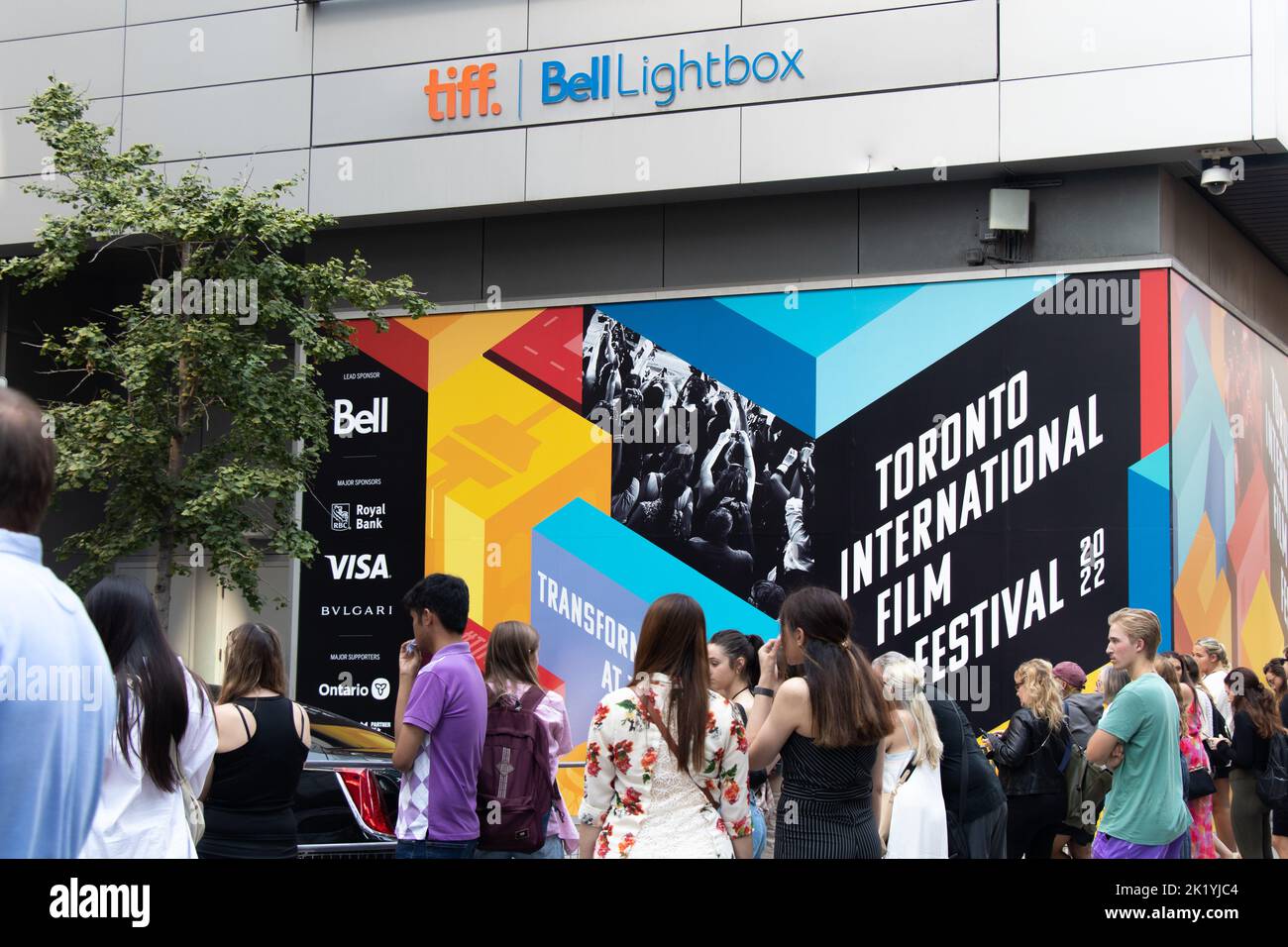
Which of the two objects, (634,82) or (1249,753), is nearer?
(1249,753)

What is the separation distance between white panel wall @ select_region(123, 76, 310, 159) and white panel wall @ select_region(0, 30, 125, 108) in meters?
0.46

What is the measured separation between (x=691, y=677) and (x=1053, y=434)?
32.2 ft

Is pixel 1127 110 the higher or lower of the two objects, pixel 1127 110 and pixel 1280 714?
the higher

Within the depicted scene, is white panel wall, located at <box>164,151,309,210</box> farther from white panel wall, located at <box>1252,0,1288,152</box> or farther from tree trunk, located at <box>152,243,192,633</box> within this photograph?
white panel wall, located at <box>1252,0,1288,152</box>

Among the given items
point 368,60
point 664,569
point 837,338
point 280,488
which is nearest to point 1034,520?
point 837,338

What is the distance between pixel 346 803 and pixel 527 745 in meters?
1.77

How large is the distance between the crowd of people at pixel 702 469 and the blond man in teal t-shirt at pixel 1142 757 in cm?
810

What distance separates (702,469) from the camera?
601 inches

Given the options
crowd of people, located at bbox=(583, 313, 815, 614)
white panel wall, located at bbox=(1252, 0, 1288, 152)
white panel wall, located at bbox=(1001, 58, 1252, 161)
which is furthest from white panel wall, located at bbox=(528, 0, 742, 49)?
white panel wall, located at bbox=(1252, 0, 1288, 152)

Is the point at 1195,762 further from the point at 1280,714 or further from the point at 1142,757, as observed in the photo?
the point at 1142,757

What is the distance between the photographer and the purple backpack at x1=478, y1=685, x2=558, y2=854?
6.52m

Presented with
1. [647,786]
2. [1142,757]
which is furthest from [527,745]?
[1142,757]
